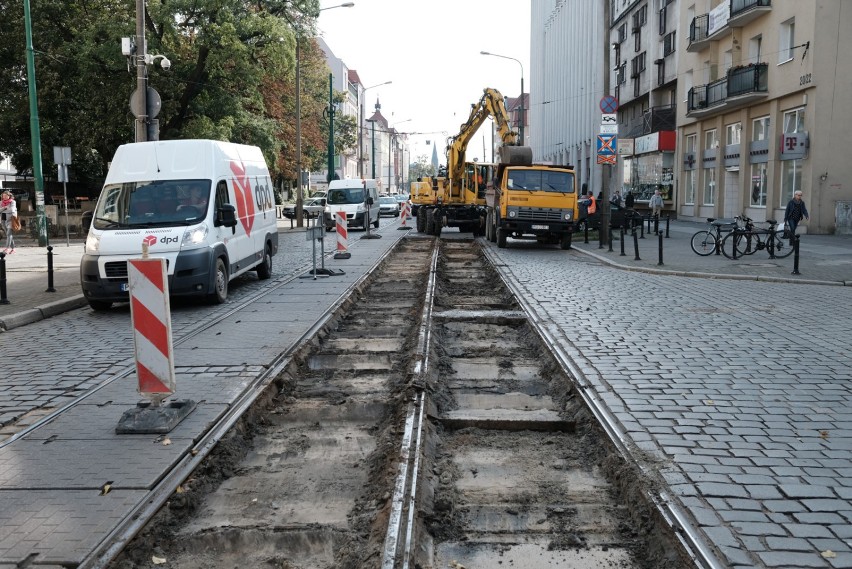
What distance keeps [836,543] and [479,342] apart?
6.03m

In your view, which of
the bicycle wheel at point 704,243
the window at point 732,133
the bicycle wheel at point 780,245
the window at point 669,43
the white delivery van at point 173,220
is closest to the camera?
the white delivery van at point 173,220

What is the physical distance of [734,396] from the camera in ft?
22.8

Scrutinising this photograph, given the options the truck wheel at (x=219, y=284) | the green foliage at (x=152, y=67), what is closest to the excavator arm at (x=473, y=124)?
the green foliage at (x=152, y=67)

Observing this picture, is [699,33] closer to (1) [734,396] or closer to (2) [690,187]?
(2) [690,187]

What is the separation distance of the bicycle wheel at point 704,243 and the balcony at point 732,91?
42.4 feet

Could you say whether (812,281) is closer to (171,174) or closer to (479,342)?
(479,342)

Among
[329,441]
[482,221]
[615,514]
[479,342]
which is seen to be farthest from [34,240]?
[615,514]

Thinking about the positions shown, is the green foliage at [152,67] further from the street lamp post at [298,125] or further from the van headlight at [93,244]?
the van headlight at [93,244]

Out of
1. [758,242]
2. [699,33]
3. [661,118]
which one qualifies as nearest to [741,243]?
[758,242]

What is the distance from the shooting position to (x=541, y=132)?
8931 cm

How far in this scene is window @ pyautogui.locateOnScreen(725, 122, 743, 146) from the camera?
118ft

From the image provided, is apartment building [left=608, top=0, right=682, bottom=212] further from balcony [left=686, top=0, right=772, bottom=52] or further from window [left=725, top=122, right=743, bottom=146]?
window [left=725, top=122, right=743, bottom=146]

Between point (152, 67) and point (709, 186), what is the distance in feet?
82.6

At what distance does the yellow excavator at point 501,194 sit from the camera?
79.9 ft
